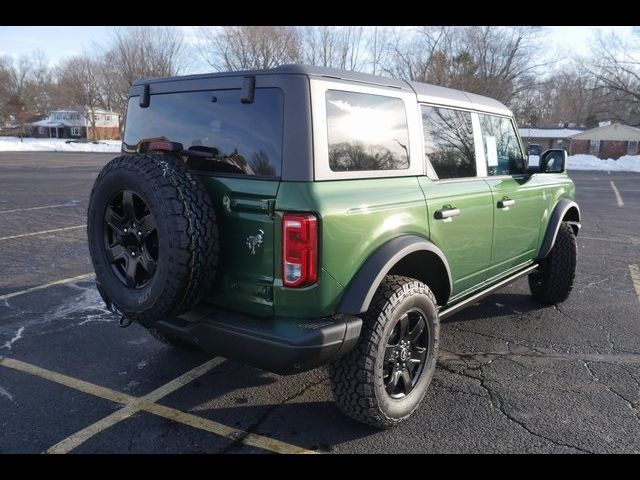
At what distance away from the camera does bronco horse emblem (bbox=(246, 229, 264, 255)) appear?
2.52 m

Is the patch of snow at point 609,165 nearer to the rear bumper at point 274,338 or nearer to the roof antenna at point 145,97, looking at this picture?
the roof antenna at point 145,97

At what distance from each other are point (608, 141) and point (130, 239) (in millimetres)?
63103

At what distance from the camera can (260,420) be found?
2.95 meters

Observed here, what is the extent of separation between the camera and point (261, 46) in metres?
46.9

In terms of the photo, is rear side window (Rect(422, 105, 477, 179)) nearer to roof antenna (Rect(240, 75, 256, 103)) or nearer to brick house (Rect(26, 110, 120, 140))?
roof antenna (Rect(240, 75, 256, 103))

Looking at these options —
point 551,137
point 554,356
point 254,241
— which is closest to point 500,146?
point 554,356

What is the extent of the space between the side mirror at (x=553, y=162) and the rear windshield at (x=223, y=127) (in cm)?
310

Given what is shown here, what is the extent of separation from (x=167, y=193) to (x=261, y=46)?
48533 mm

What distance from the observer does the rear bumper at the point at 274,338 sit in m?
2.40

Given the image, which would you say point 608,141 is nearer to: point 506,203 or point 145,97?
point 506,203

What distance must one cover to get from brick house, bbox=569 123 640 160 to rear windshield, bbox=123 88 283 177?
2388 inches

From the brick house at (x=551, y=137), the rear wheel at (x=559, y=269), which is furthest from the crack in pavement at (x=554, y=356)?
the brick house at (x=551, y=137)
